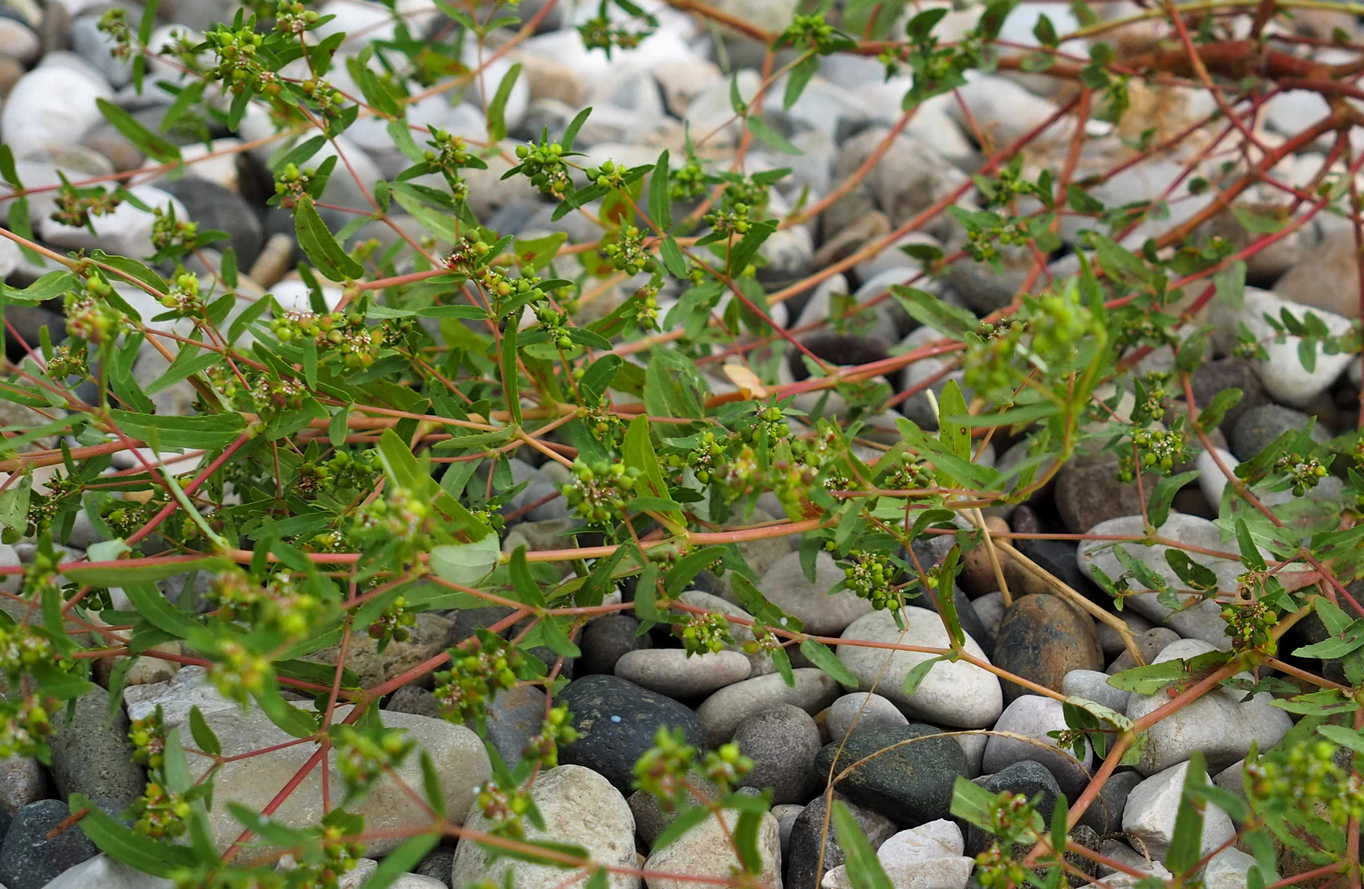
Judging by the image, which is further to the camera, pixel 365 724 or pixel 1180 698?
pixel 1180 698

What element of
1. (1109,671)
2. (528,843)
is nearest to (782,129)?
(1109,671)

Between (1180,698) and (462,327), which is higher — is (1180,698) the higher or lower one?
the lower one

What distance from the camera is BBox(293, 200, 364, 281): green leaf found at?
1.98 metres

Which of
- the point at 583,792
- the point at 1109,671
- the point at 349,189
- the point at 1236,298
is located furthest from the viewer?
the point at 349,189

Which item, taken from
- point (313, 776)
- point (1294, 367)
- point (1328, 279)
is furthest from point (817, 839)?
point (1328, 279)

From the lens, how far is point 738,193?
244cm

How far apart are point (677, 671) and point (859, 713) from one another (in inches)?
13.0

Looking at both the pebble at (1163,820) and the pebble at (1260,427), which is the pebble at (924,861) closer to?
the pebble at (1163,820)

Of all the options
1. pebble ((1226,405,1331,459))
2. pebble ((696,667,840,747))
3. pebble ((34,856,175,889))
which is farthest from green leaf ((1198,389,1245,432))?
pebble ((34,856,175,889))

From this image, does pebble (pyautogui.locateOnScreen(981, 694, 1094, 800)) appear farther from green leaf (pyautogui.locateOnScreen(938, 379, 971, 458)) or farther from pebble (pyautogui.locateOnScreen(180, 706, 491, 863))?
pebble (pyautogui.locateOnScreen(180, 706, 491, 863))

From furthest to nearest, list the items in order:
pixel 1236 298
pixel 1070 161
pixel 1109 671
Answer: pixel 1070 161
pixel 1236 298
pixel 1109 671

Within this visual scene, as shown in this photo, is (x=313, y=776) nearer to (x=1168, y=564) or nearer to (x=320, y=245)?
(x=320, y=245)

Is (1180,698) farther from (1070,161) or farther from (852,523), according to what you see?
A: (1070,161)

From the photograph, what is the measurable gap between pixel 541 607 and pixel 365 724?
33cm
